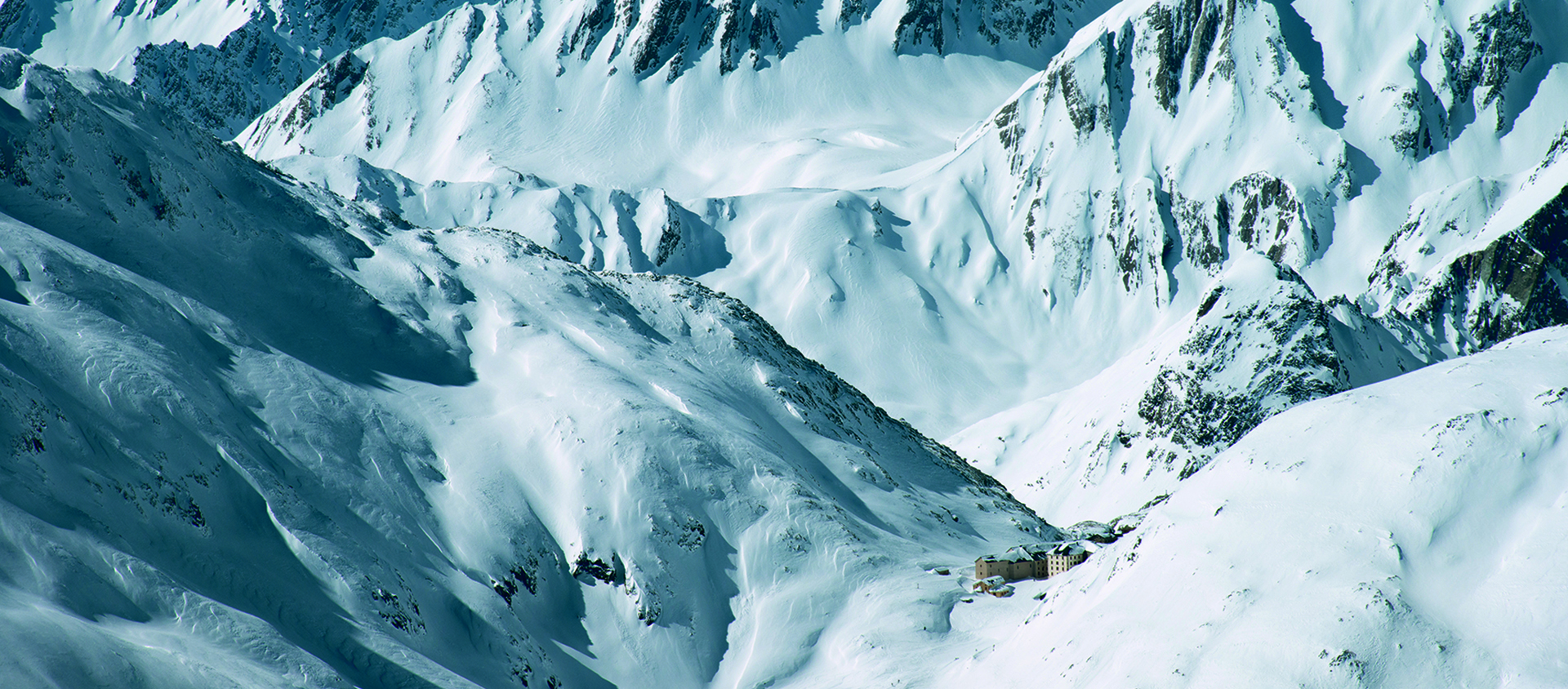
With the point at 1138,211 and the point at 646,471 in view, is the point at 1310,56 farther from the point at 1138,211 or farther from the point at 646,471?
the point at 646,471

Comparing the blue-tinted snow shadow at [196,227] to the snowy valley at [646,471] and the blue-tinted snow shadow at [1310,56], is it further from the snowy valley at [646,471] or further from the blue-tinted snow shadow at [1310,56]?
the blue-tinted snow shadow at [1310,56]

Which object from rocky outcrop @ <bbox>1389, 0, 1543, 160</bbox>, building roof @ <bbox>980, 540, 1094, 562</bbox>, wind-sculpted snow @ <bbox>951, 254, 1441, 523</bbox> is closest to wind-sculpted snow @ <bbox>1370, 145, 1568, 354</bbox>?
wind-sculpted snow @ <bbox>951, 254, 1441, 523</bbox>

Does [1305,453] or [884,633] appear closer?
[1305,453]

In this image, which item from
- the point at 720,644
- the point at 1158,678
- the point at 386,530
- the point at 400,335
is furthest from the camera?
the point at 400,335

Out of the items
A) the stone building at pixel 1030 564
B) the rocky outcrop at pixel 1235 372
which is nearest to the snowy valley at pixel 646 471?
the rocky outcrop at pixel 1235 372

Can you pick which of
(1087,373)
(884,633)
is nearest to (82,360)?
(884,633)

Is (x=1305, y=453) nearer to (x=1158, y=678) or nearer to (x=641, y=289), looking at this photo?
(x=1158, y=678)
